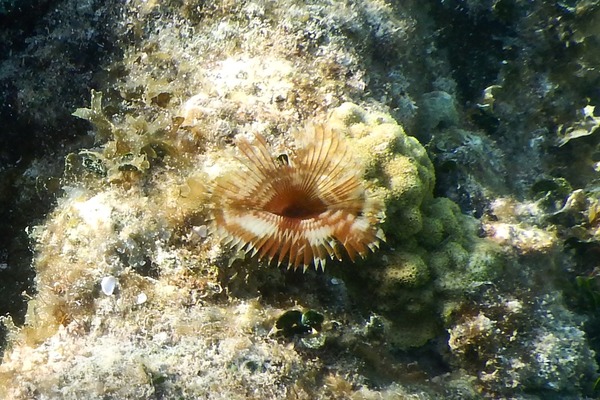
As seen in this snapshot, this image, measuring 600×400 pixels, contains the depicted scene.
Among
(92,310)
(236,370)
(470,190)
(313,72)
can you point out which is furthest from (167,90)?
(470,190)

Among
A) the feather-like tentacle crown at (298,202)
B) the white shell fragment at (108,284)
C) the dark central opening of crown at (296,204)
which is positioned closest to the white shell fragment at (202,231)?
the feather-like tentacle crown at (298,202)

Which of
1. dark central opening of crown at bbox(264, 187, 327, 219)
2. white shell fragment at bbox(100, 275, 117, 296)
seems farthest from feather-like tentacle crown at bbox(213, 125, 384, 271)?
white shell fragment at bbox(100, 275, 117, 296)

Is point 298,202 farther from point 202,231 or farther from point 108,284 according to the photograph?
point 108,284

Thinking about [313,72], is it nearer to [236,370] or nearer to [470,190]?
[470,190]

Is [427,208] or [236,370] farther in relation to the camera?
[427,208]

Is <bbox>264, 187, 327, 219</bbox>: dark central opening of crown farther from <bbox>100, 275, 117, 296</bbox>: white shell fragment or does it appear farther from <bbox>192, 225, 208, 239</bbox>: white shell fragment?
<bbox>100, 275, 117, 296</bbox>: white shell fragment

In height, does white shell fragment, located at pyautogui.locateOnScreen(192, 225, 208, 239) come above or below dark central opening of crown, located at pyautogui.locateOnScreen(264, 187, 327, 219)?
below
